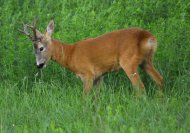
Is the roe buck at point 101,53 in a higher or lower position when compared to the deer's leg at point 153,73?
higher

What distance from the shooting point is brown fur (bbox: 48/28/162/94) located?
10.6 meters

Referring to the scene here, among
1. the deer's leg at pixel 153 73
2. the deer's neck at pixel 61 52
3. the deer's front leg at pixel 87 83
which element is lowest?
the deer's front leg at pixel 87 83

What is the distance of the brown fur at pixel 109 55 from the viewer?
10.6 meters

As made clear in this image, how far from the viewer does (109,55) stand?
10930mm

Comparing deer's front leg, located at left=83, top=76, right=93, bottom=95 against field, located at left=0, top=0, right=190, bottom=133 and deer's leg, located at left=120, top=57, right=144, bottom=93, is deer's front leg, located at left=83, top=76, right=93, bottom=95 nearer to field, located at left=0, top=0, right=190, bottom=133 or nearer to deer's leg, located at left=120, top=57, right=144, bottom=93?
field, located at left=0, top=0, right=190, bottom=133

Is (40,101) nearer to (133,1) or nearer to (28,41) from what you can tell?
(28,41)

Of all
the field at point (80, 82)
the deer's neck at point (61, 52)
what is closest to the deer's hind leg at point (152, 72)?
the field at point (80, 82)

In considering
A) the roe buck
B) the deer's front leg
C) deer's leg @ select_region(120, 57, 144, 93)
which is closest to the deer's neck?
the roe buck

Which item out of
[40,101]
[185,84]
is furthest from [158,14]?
[40,101]

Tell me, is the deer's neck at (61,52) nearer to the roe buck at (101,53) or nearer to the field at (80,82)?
the roe buck at (101,53)

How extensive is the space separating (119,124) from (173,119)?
62 cm

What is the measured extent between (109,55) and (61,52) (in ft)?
2.70

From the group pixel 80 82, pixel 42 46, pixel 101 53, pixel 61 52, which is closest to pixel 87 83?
pixel 80 82

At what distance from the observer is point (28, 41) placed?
12180mm
